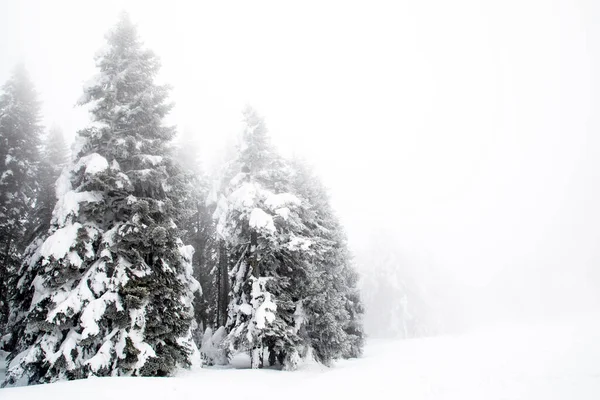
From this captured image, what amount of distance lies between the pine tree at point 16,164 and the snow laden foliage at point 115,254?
25.1 ft

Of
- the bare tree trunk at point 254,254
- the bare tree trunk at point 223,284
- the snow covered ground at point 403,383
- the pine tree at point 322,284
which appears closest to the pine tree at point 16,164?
the bare tree trunk at point 223,284

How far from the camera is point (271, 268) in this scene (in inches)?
731

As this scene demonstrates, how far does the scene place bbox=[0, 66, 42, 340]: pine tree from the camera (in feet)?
70.3

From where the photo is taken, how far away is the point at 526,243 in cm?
11525

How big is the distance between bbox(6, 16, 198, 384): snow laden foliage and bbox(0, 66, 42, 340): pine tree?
7.65m

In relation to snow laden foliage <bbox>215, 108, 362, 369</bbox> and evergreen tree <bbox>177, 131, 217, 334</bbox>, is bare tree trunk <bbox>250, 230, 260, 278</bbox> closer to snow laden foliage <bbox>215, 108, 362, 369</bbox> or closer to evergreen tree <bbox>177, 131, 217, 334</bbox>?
snow laden foliage <bbox>215, 108, 362, 369</bbox>

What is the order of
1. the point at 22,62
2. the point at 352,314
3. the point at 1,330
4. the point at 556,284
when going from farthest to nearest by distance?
the point at 556,284 → the point at 352,314 → the point at 22,62 → the point at 1,330

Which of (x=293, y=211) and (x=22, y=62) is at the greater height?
(x=22, y=62)

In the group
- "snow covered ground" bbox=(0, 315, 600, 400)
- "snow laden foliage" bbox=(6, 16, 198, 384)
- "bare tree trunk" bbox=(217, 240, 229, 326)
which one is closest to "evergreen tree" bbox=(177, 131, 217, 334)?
"bare tree trunk" bbox=(217, 240, 229, 326)

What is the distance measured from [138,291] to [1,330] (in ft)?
57.2

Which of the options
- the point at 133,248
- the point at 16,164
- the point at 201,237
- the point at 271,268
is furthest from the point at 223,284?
the point at 16,164

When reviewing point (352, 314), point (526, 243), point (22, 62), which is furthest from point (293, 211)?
point (526, 243)

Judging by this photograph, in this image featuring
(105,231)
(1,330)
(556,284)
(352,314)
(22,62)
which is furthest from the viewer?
(556,284)

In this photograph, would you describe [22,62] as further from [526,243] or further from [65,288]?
[526,243]
